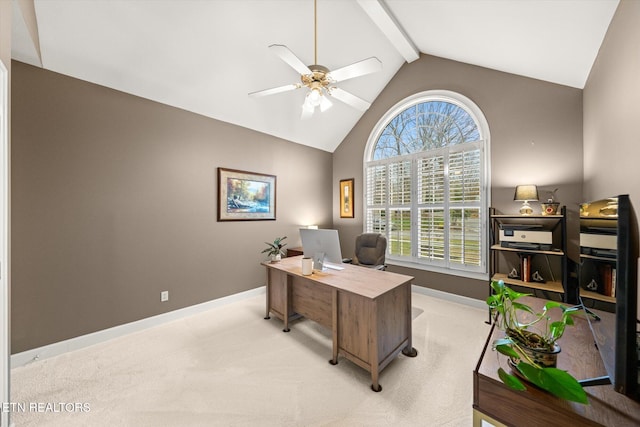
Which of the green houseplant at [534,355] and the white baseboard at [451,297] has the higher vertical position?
the green houseplant at [534,355]

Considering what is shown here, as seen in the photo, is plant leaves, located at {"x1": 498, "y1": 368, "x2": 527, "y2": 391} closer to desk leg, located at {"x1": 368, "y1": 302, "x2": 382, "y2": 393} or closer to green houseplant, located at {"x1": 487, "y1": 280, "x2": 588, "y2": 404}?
green houseplant, located at {"x1": 487, "y1": 280, "x2": 588, "y2": 404}

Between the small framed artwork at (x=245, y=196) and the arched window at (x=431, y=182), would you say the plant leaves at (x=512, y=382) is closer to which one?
the arched window at (x=431, y=182)

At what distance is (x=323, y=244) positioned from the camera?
8.38 ft

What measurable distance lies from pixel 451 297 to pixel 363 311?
7.57ft

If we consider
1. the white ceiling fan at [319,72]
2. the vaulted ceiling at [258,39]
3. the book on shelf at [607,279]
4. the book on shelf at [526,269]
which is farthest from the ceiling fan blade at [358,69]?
the book on shelf at [526,269]

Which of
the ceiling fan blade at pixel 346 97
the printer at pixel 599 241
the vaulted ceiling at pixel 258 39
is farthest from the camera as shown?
the ceiling fan blade at pixel 346 97

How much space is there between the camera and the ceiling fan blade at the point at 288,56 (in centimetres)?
185

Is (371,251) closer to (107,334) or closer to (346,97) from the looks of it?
(346,97)

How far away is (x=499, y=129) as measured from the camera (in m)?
3.22

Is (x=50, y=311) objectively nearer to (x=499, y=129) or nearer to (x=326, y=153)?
(x=326, y=153)

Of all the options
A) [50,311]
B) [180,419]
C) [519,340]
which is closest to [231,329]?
[180,419]

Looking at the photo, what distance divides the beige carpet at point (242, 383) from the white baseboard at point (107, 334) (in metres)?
0.08

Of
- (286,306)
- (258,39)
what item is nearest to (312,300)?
(286,306)

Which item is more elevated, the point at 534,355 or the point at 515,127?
the point at 515,127
